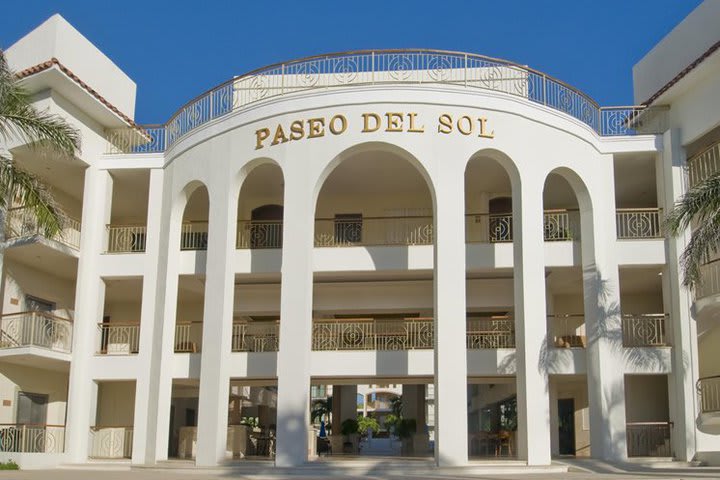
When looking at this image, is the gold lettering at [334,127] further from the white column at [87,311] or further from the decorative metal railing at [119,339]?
the decorative metal railing at [119,339]

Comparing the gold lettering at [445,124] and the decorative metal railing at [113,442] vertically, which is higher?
the gold lettering at [445,124]

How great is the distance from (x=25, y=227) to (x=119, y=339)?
5.13 m

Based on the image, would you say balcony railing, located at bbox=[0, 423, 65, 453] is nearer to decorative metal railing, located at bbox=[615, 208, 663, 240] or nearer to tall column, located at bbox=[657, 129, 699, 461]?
tall column, located at bbox=[657, 129, 699, 461]

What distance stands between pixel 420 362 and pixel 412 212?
6.65 meters

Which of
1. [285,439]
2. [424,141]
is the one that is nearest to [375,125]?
[424,141]

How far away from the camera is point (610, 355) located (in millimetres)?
23000

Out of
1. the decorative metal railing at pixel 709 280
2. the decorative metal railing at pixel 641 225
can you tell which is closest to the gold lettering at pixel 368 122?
the decorative metal railing at pixel 641 225

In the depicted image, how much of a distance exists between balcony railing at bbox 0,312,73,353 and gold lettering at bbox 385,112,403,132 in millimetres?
10983

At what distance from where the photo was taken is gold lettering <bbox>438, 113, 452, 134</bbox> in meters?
22.0

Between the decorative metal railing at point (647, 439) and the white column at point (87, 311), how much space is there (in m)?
15.5

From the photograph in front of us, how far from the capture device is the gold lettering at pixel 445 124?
22.0m

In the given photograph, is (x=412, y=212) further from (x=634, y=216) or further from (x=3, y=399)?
(x=3, y=399)

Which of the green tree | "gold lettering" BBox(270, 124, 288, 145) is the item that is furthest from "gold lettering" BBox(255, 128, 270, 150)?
the green tree

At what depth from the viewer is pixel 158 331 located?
24469 mm
